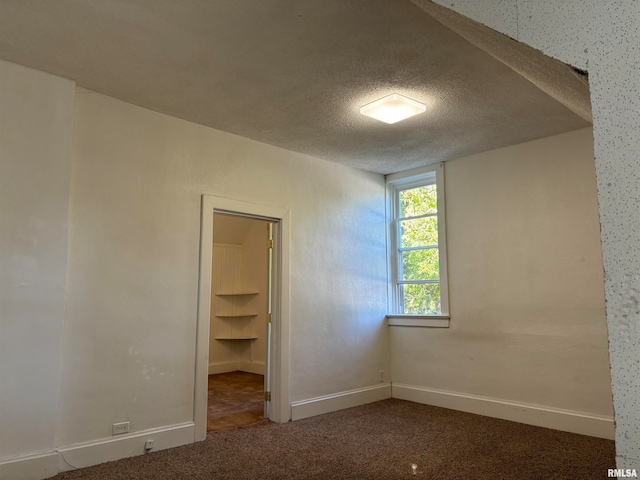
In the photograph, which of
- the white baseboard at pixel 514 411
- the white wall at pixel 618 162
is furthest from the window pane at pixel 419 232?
the white wall at pixel 618 162

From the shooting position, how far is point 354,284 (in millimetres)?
5172

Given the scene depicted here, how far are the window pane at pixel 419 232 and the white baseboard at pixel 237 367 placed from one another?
326 cm

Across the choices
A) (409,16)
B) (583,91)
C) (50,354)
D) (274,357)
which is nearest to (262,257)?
(274,357)

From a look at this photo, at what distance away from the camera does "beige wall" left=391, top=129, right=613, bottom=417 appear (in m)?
3.98

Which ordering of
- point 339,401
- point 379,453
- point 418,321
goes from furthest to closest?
point 418,321, point 339,401, point 379,453

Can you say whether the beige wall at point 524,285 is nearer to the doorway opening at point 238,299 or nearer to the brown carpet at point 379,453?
the brown carpet at point 379,453

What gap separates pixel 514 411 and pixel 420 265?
185 cm

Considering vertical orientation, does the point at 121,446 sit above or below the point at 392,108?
below

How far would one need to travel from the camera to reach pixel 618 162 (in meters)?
0.84

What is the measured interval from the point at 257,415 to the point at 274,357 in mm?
688

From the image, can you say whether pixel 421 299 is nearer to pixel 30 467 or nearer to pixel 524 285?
pixel 524 285

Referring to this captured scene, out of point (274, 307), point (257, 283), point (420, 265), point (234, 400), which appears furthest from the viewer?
point (257, 283)

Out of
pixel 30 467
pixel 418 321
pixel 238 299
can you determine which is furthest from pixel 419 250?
pixel 30 467

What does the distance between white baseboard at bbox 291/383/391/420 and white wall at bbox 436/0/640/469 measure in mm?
3892
